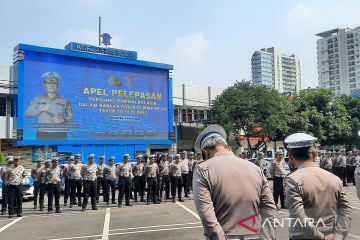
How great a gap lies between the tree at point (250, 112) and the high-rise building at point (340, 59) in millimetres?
75034

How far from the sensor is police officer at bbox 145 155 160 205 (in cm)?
1449

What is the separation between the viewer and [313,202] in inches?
126

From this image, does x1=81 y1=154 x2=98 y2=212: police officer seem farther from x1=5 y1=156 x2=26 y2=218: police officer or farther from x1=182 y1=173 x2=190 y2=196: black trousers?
x1=182 y1=173 x2=190 y2=196: black trousers

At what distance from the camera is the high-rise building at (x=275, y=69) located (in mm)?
78688

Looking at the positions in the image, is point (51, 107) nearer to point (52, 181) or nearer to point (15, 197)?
point (52, 181)

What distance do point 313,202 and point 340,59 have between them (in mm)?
105349

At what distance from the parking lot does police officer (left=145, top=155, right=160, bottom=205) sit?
4.34 ft

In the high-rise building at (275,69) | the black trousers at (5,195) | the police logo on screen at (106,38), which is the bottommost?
the black trousers at (5,195)

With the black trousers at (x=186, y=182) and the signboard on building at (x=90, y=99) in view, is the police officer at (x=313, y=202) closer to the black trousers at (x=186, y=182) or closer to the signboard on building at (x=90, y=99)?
the black trousers at (x=186, y=182)

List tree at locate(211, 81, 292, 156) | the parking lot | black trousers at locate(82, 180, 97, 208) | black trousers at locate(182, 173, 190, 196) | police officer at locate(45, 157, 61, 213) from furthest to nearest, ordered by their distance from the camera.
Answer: tree at locate(211, 81, 292, 156) → black trousers at locate(182, 173, 190, 196) → black trousers at locate(82, 180, 97, 208) → police officer at locate(45, 157, 61, 213) → the parking lot

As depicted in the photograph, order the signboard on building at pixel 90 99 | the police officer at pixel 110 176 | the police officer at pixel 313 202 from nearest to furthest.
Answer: the police officer at pixel 313 202, the police officer at pixel 110 176, the signboard on building at pixel 90 99

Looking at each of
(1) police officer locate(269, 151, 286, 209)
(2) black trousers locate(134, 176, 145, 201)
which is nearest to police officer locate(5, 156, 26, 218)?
(2) black trousers locate(134, 176, 145, 201)

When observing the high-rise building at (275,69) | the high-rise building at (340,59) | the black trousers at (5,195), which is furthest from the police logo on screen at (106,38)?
the high-rise building at (340,59)

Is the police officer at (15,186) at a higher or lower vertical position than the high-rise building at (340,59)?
lower
